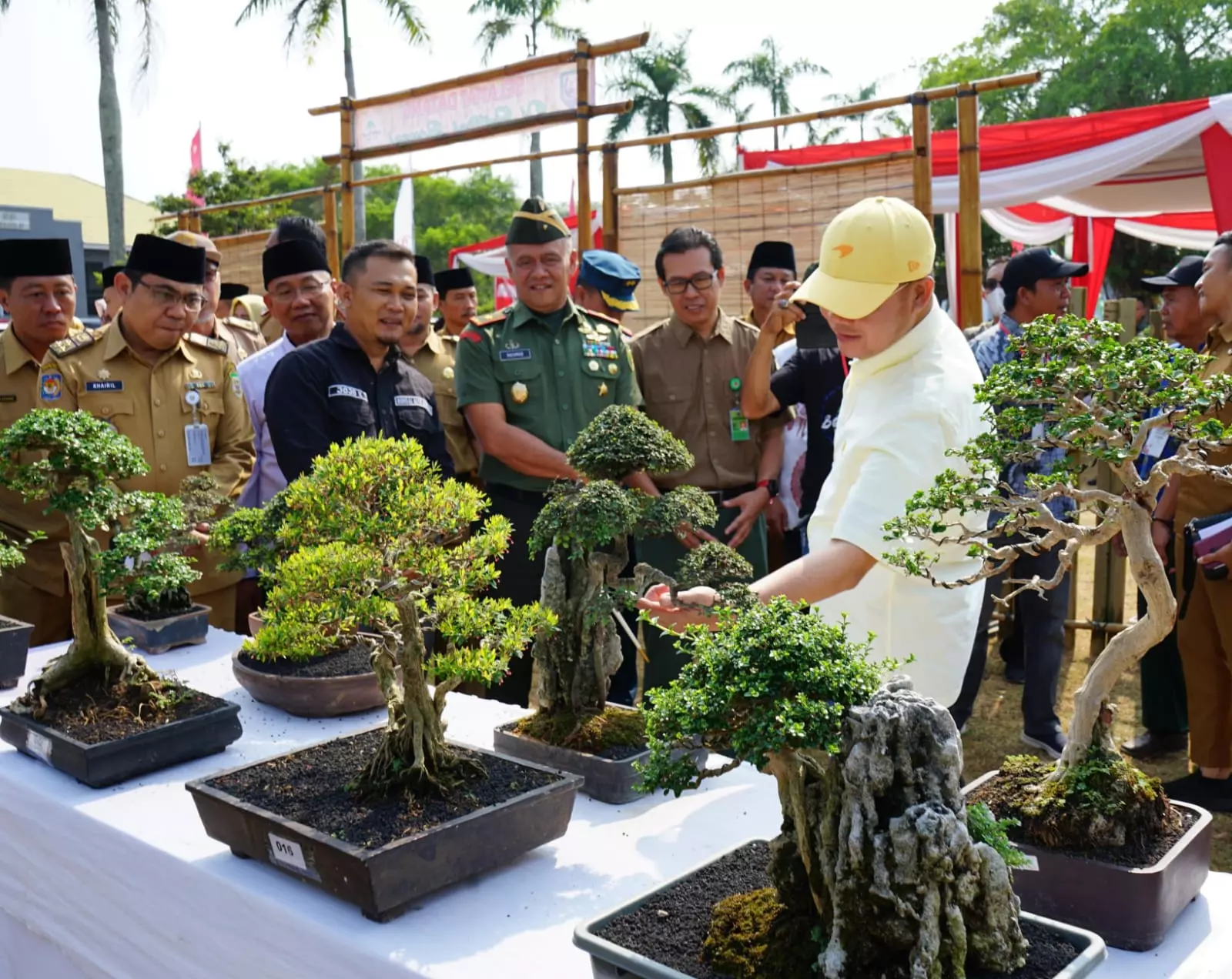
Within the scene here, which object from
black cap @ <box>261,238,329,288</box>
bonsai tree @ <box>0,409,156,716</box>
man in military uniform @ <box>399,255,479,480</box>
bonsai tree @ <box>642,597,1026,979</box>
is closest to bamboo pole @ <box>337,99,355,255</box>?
man in military uniform @ <box>399,255,479,480</box>

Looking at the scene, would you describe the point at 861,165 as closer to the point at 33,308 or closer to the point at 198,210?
the point at 33,308

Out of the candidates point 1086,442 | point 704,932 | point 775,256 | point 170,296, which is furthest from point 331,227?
point 704,932

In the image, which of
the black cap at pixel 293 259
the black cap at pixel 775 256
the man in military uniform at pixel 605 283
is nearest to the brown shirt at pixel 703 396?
the black cap at pixel 775 256

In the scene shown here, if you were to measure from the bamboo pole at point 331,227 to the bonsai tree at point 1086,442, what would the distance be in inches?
222

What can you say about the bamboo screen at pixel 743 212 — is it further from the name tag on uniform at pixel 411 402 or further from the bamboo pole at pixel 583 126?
the name tag on uniform at pixel 411 402

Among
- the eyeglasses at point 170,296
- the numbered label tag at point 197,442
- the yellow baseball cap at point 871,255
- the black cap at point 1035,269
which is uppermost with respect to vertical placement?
the black cap at point 1035,269

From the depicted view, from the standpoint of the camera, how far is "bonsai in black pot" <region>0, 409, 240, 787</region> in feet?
6.74

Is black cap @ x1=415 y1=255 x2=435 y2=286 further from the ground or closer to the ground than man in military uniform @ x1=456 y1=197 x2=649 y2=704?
further from the ground

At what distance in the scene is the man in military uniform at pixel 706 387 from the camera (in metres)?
3.62

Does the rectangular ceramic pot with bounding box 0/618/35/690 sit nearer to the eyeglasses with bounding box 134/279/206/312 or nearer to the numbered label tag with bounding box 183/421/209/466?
the numbered label tag with bounding box 183/421/209/466

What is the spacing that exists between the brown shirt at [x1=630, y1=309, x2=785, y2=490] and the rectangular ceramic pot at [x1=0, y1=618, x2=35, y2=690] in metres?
2.07

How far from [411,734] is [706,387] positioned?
2.28m

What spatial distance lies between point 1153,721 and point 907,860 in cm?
360

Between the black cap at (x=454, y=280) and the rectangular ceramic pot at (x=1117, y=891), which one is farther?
the black cap at (x=454, y=280)
